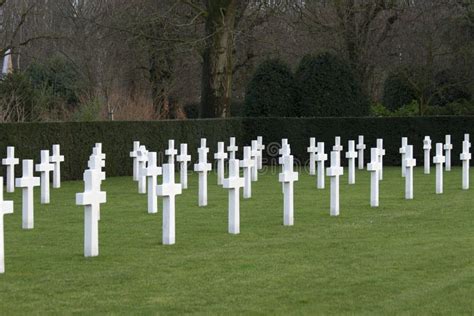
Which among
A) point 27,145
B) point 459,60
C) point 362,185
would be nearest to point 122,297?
point 362,185

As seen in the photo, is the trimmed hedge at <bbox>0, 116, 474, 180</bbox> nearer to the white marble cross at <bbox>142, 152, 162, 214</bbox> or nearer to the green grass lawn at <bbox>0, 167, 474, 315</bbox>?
the green grass lawn at <bbox>0, 167, 474, 315</bbox>

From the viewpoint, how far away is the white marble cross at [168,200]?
1156cm

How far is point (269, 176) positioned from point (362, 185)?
3677mm

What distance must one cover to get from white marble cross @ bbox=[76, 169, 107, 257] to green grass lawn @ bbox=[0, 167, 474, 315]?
148 mm

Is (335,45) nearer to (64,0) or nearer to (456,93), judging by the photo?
(456,93)

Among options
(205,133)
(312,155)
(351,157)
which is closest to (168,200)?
(351,157)

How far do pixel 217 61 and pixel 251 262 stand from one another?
22594 millimetres

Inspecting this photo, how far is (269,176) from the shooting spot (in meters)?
25.2

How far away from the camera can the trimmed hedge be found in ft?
79.1

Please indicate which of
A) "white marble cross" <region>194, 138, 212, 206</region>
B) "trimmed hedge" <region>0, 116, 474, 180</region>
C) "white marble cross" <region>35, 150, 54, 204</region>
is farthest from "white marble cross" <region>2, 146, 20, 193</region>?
"white marble cross" <region>194, 138, 212, 206</region>

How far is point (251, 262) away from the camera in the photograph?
412 inches

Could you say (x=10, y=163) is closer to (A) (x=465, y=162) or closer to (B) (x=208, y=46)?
(A) (x=465, y=162)

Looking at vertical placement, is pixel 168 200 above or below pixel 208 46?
below

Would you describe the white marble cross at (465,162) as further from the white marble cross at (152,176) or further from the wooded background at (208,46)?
the wooded background at (208,46)
